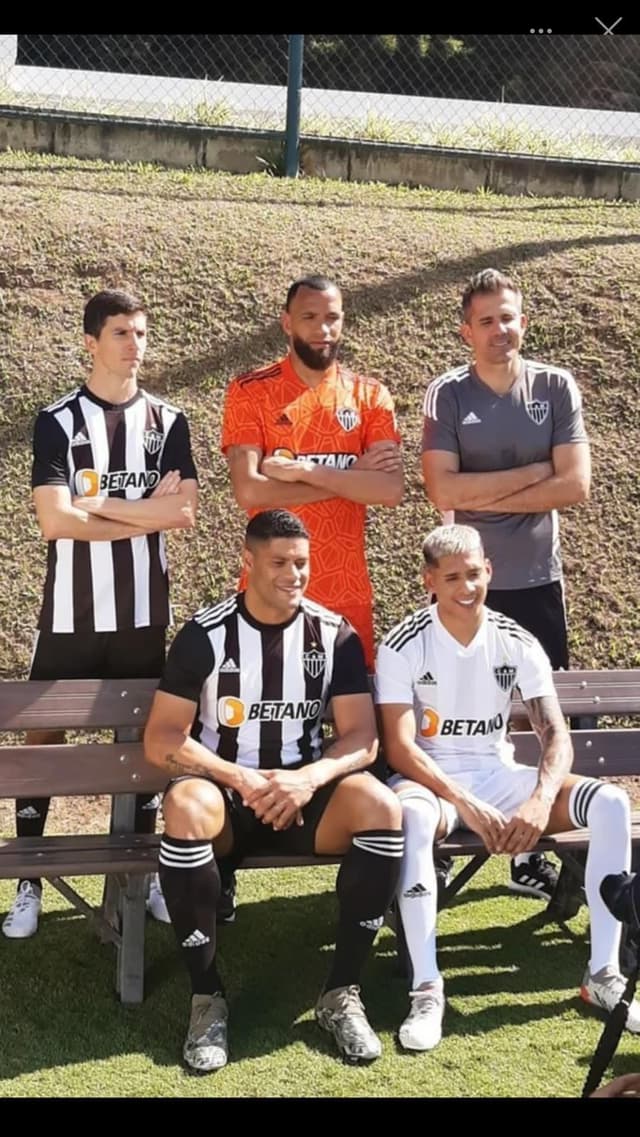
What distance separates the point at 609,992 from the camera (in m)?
3.96

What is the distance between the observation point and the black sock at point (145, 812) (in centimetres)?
454

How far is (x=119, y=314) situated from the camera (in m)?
4.38

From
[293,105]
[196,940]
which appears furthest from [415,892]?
[293,105]

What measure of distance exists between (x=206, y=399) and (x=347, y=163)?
2.73 metres

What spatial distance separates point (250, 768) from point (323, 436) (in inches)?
43.5

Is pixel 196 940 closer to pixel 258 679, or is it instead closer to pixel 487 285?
pixel 258 679

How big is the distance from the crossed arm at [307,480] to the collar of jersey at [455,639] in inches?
16.8

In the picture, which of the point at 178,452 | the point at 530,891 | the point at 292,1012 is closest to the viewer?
the point at 292,1012

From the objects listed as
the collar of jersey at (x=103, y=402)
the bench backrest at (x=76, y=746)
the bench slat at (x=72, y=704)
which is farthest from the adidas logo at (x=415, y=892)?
the collar of jersey at (x=103, y=402)

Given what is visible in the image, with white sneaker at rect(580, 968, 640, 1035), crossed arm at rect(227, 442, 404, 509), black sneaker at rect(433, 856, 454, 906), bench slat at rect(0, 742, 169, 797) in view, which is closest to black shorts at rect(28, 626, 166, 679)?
bench slat at rect(0, 742, 169, 797)

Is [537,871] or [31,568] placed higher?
[31,568]

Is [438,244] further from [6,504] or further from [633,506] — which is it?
[6,504]

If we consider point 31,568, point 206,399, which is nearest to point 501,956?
point 31,568

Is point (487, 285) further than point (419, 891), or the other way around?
point (487, 285)
